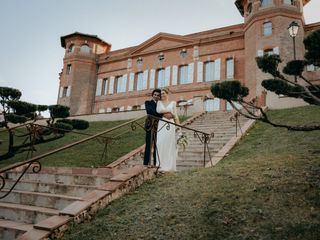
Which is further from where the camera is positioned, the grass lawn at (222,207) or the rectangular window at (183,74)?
the rectangular window at (183,74)

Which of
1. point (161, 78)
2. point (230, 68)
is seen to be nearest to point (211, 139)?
point (230, 68)

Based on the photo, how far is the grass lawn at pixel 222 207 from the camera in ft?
11.3

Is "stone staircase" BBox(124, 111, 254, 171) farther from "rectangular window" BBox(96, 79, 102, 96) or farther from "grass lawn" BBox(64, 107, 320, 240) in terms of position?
"rectangular window" BBox(96, 79, 102, 96)

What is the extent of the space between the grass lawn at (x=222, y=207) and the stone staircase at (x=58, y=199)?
0.57 feet

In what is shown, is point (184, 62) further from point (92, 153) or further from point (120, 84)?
point (92, 153)

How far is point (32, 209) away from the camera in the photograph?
4.63m

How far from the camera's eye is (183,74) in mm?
27375

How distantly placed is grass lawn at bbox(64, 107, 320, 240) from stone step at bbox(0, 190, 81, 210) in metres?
0.84

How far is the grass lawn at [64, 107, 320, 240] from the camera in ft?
11.3

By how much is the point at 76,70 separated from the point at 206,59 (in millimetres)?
13955

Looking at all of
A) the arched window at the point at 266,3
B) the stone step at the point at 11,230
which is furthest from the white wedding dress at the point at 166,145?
the arched window at the point at 266,3

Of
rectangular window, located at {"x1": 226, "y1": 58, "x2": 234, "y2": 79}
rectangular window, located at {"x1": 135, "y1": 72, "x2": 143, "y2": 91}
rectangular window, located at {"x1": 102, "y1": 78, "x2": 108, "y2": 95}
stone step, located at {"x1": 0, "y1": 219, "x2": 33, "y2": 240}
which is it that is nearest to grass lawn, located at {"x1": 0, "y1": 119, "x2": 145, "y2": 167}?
stone step, located at {"x1": 0, "y1": 219, "x2": 33, "y2": 240}

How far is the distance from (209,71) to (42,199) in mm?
22671

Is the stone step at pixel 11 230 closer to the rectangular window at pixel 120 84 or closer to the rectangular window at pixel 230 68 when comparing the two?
the rectangular window at pixel 230 68
